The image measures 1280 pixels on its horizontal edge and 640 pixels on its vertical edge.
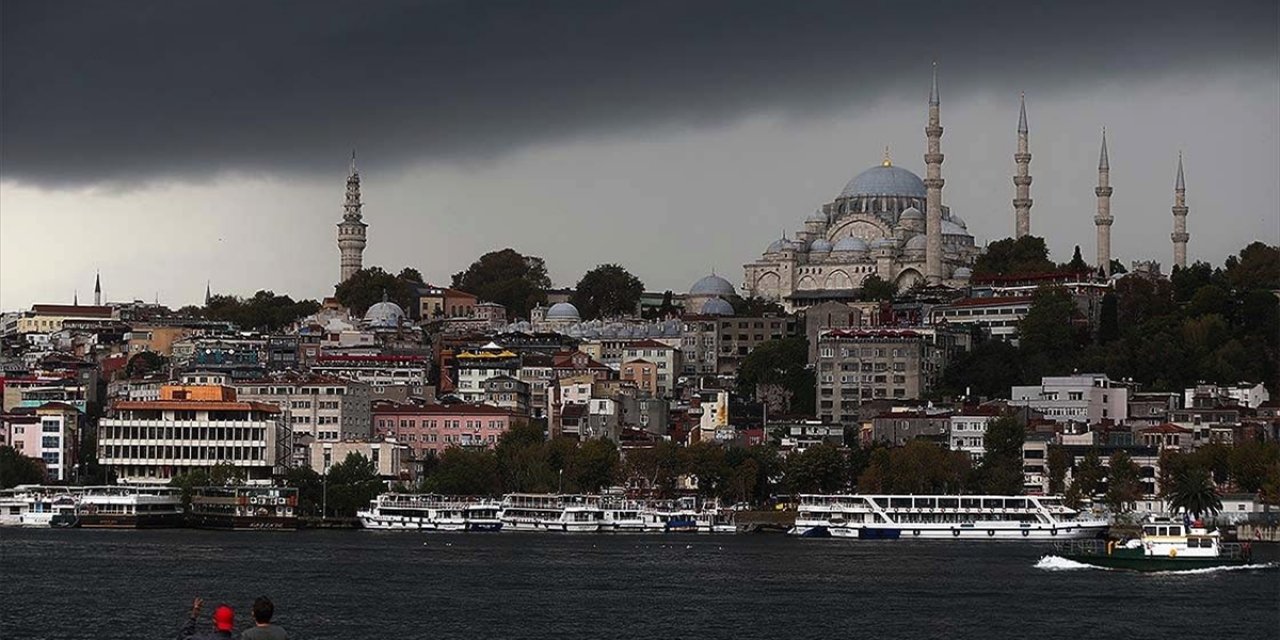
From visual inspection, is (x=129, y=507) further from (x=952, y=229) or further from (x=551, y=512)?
(x=952, y=229)

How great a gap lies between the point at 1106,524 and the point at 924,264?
49.0 m

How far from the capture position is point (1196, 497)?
228 ft

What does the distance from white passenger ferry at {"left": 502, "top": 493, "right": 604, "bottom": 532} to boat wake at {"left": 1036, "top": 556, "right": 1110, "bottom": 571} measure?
22.0m

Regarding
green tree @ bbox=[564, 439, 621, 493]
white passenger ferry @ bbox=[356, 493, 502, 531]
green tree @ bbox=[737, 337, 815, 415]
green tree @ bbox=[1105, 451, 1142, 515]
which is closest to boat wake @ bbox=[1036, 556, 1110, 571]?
green tree @ bbox=[1105, 451, 1142, 515]

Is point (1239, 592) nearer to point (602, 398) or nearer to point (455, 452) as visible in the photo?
point (455, 452)

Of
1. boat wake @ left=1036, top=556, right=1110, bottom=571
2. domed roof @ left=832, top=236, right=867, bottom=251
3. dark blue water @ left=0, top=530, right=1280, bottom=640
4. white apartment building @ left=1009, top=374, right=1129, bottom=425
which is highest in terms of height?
domed roof @ left=832, top=236, right=867, bottom=251

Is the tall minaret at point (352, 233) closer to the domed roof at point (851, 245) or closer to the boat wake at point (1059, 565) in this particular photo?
the domed roof at point (851, 245)

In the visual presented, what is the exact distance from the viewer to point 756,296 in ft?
420

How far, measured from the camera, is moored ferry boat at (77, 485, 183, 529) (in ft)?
257

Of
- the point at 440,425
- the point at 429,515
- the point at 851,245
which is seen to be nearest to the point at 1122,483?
the point at 429,515

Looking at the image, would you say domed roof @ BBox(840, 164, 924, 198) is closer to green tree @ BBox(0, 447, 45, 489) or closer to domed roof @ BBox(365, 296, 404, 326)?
domed roof @ BBox(365, 296, 404, 326)

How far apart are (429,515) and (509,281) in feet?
195

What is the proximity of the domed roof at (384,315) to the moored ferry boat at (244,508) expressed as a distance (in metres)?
38.4

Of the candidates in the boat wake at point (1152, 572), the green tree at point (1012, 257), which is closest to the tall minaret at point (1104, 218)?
the green tree at point (1012, 257)
